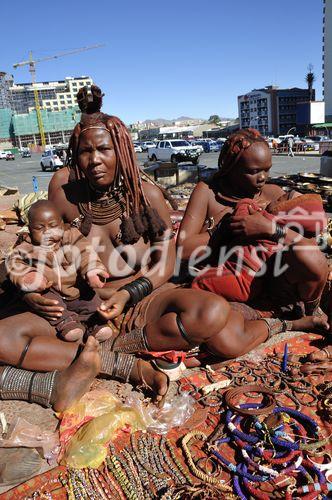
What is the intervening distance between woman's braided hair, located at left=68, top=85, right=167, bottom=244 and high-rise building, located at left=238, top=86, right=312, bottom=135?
67496 mm

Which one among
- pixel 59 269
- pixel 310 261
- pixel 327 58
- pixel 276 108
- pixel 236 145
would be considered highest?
pixel 327 58

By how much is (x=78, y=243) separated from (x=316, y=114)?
59.7 metres

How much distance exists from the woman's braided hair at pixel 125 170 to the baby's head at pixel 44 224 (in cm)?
46

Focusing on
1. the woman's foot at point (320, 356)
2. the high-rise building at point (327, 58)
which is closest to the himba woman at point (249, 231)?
the woman's foot at point (320, 356)

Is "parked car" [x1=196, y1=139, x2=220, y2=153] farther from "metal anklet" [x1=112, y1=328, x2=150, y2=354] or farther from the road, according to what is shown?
"metal anklet" [x1=112, y1=328, x2=150, y2=354]

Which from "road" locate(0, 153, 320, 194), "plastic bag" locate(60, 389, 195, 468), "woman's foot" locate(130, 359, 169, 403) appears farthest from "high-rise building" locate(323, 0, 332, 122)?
"plastic bag" locate(60, 389, 195, 468)

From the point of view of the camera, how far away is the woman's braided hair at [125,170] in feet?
8.88

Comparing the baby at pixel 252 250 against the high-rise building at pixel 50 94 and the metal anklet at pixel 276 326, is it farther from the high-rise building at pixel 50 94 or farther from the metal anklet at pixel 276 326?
the high-rise building at pixel 50 94

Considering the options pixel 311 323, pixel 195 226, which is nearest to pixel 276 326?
pixel 311 323

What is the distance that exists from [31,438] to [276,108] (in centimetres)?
7036

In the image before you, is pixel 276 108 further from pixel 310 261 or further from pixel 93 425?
pixel 93 425

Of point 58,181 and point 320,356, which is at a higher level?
point 58,181

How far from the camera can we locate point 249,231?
2848 mm

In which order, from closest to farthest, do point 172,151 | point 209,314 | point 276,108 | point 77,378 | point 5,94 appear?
point 77,378 < point 209,314 < point 172,151 < point 276,108 < point 5,94
